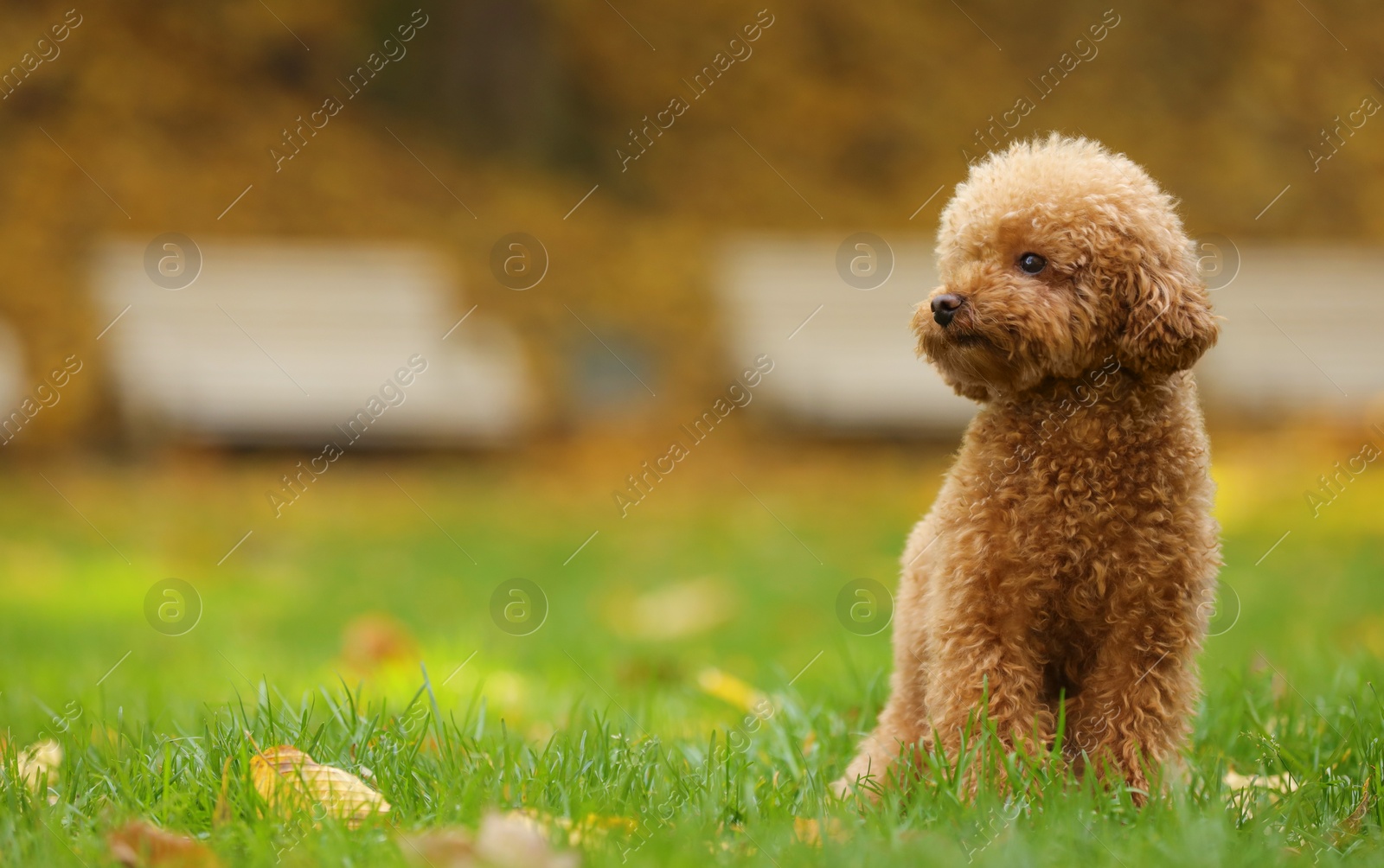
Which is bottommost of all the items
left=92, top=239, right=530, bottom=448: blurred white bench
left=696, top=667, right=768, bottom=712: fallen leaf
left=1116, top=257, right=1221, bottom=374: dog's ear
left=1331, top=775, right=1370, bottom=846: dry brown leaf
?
left=1331, top=775, right=1370, bottom=846: dry brown leaf

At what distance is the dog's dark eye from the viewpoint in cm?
256

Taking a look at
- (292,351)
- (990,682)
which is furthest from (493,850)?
(292,351)

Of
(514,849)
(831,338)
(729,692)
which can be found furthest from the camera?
(831,338)

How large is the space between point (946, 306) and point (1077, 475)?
0.43 m

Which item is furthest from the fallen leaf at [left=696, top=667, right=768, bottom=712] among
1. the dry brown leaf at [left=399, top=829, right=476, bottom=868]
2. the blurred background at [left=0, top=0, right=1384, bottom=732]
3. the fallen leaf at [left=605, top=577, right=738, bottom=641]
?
the fallen leaf at [left=605, top=577, right=738, bottom=641]

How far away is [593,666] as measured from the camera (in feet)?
16.6

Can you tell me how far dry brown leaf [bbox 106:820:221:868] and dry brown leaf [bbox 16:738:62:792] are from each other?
1.56ft

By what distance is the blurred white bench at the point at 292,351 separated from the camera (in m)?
9.83

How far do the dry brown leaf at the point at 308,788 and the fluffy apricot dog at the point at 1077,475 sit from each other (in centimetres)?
110

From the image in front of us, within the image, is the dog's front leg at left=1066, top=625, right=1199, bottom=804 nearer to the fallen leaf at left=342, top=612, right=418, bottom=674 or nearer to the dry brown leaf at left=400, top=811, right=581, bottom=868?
the dry brown leaf at left=400, top=811, right=581, bottom=868

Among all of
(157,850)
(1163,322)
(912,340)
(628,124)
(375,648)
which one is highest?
(628,124)

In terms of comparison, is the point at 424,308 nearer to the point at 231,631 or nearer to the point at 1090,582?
the point at 231,631

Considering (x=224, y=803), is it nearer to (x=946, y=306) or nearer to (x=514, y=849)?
(x=514, y=849)

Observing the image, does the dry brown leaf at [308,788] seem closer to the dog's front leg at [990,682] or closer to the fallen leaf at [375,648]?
the dog's front leg at [990,682]
